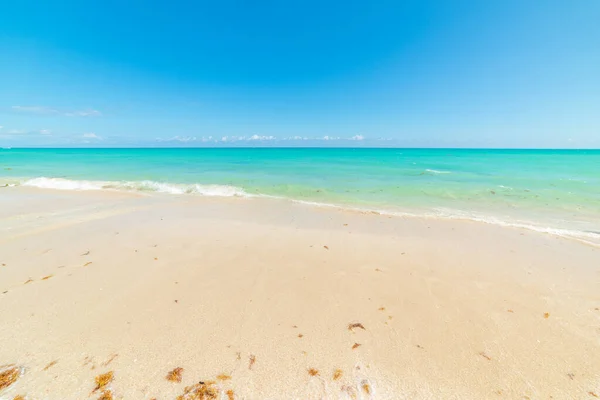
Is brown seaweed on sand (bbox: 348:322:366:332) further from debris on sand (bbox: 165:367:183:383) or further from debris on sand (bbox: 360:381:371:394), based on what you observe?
debris on sand (bbox: 165:367:183:383)

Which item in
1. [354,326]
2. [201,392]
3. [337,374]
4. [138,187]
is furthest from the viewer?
[138,187]

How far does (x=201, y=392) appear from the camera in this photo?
2.48 meters

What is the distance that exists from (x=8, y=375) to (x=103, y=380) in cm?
97

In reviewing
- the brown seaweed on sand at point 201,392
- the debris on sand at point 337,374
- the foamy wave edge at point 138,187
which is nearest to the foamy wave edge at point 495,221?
the foamy wave edge at point 138,187

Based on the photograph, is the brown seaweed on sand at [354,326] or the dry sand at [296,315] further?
the brown seaweed on sand at [354,326]

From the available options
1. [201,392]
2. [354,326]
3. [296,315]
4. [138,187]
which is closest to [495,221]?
[354,326]

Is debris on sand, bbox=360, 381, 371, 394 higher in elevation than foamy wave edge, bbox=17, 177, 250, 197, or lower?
higher

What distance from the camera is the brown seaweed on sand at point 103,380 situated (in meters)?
2.50

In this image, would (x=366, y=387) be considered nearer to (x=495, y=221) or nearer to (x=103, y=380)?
(x=103, y=380)

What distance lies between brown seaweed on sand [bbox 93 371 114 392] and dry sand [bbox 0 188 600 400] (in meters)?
0.02

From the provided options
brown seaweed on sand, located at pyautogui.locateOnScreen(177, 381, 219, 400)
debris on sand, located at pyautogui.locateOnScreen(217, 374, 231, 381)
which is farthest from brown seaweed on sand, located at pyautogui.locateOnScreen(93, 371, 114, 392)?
debris on sand, located at pyautogui.locateOnScreen(217, 374, 231, 381)

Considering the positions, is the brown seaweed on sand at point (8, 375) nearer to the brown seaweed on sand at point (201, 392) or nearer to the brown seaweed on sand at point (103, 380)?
the brown seaweed on sand at point (103, 380)

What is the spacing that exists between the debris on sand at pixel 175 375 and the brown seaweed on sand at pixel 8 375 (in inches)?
58.3

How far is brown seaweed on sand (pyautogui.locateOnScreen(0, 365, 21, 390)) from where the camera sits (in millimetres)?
2475
